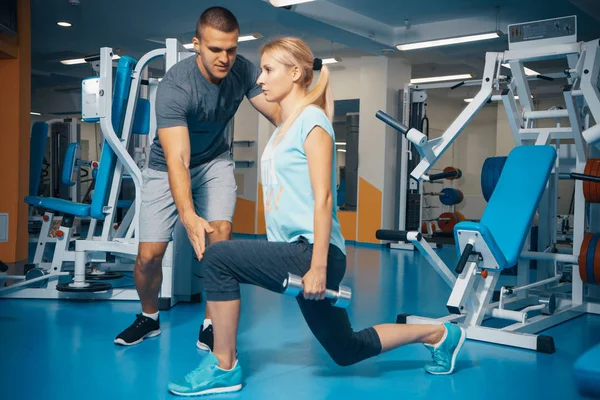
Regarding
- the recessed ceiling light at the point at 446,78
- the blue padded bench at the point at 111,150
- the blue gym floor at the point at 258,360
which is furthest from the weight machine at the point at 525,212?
the recessed ceiling light at the point at 446,78

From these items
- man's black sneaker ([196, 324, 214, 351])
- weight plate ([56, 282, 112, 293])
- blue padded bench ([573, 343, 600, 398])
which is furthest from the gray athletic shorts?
blue padded bench ([573, 343, 600, 398])

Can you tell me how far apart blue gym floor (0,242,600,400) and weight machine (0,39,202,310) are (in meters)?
0.11

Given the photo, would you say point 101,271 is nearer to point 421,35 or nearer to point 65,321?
point 65,321

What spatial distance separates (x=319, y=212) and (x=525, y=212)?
163 centimetres

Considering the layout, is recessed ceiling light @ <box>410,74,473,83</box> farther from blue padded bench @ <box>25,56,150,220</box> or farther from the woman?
the woman

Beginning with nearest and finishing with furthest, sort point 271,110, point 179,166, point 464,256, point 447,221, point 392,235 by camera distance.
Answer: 1. point 179,166
2. point 271,110
3. point 464,256
4. point 392,235
5. point 447,221

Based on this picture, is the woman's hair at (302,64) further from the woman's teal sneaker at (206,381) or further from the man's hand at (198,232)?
the woman's teal sneaker at (206,381)

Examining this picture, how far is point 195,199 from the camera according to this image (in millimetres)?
2561

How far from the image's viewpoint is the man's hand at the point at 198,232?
172 cm

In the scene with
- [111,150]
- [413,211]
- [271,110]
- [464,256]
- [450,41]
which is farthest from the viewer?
[413,211]

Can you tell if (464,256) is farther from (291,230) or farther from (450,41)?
A: (450,41)

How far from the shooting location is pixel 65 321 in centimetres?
301

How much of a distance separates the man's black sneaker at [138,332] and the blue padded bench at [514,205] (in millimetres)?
1514

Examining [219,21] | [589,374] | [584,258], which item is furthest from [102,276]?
[589,374]
